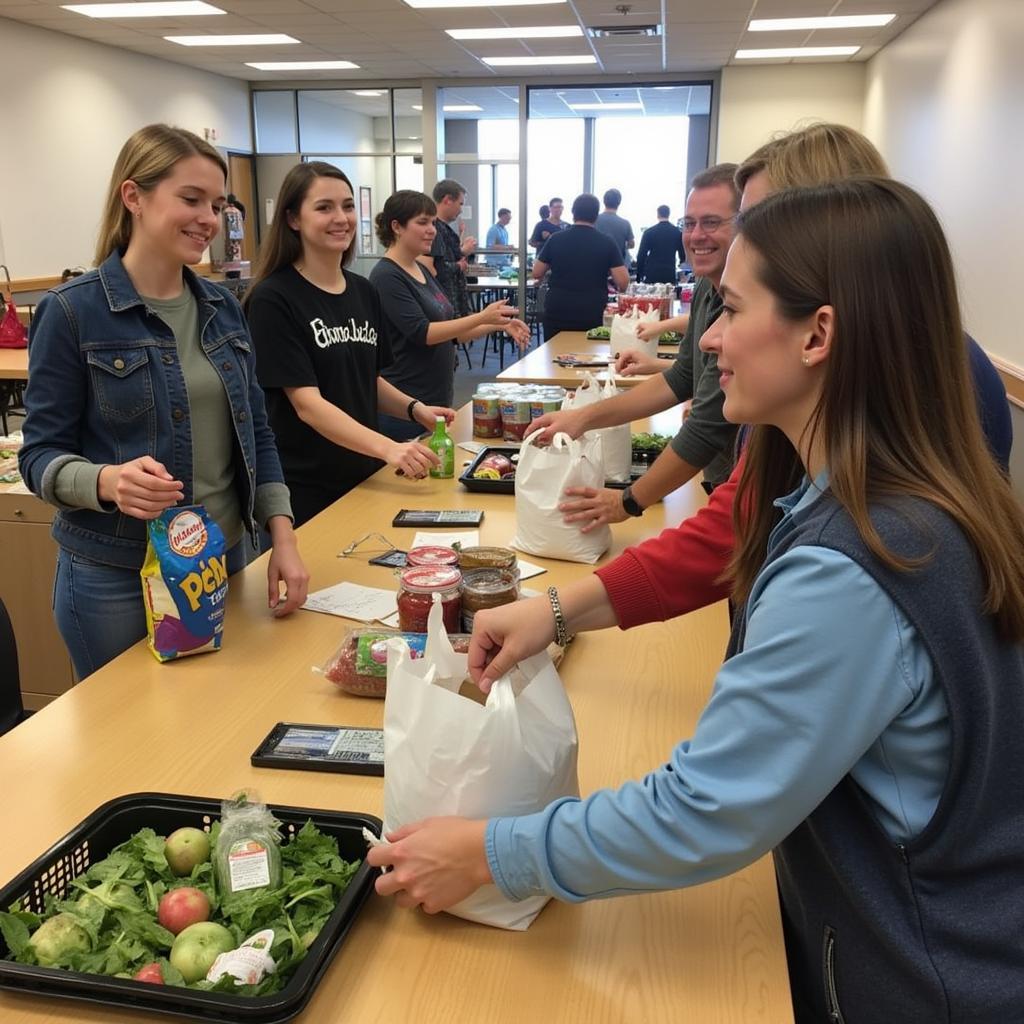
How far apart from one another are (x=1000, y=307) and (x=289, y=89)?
8844mm

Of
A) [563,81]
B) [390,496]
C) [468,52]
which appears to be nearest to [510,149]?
[563,81]

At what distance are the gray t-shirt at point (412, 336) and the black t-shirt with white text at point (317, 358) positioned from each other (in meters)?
0.72

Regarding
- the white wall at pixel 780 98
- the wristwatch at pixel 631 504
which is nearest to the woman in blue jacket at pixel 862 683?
the wristwatch at pixel 631 504

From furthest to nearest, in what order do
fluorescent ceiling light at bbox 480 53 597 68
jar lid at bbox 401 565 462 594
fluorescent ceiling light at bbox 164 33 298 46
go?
fluorescent ceiling light at bbox 480 53 597 68, fluorescent ceiling light at bbox 164 33 298 46, jar lid at bbox 401 565 462 594

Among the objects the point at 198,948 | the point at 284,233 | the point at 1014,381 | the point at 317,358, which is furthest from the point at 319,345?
the point at 1014,381

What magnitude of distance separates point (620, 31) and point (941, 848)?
8.52 m

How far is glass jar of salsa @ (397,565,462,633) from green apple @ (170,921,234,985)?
0.68 metres

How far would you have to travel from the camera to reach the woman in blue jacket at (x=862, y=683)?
0.79m

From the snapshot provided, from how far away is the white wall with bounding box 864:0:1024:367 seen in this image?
539 centimetres

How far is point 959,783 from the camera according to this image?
824mm

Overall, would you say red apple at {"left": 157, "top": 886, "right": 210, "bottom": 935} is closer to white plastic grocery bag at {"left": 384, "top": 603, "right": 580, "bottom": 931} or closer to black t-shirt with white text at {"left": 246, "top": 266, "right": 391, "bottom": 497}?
white plastic grocery bag at {"left": 384, "top": 603, "right": 580, "bottom": 931}

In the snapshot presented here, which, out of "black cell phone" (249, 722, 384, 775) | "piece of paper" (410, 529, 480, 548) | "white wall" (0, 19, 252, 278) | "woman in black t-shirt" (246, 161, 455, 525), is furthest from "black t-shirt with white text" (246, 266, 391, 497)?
"white wall" (0, 19, 252, 278)

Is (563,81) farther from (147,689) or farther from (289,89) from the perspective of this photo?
(147,689)

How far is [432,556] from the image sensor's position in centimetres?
169
